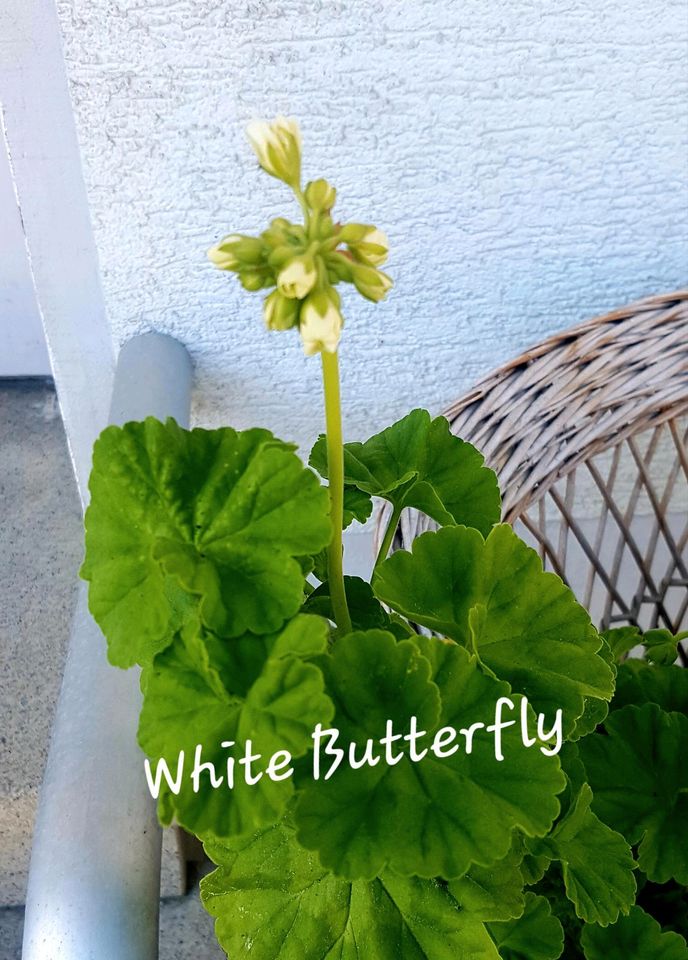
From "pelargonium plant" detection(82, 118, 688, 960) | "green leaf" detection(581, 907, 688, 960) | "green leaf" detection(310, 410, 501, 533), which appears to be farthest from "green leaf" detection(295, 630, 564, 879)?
"green leaf" detection(581, 907, 688, 960)

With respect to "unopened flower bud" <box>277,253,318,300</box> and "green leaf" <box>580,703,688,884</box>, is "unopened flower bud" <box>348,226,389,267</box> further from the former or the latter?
"green leaf" <box>580,703,688,884</box>

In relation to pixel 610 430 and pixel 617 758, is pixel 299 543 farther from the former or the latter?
pixel 610 430

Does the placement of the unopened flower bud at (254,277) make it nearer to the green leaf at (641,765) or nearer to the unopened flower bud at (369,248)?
the unopened flower bud at (369,248)

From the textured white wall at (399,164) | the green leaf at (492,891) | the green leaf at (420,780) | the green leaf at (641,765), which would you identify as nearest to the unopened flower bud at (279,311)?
the green leaf at (420,780)

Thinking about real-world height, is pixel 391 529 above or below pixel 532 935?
above

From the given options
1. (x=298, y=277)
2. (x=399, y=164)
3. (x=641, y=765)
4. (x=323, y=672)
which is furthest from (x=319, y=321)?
(x=399, y=164)

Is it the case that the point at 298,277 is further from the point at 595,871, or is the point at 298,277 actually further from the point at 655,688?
the point at 655,688
